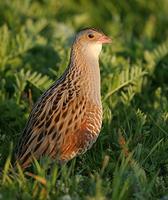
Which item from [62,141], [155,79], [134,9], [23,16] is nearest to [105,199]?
[62,141]

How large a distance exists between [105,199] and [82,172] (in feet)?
3.02

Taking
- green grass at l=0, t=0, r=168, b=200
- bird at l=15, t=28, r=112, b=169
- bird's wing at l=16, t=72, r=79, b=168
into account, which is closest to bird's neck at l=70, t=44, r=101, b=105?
bird at l=15, t=28, r=112, b=169

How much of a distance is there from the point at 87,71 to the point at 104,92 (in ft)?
3.98

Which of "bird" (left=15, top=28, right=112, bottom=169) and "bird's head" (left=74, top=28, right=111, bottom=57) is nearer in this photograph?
"bird" (left=15, top=28, right=112, bottom=169)

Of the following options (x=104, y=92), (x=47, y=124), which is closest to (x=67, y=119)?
(x=47, y=124)

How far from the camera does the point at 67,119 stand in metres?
5.38

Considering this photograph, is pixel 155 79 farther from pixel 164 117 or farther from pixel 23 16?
pixel 23 16

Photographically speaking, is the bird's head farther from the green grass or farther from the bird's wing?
the green grass

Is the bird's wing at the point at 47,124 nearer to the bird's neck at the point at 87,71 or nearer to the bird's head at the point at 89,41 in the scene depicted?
the bird's neck at the point at 87,71

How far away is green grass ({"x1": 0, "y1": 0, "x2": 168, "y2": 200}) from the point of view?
4.73 meters

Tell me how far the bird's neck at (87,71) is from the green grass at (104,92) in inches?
16.0

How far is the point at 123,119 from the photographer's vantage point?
6.42 meters

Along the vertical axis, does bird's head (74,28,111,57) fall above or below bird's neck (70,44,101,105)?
above

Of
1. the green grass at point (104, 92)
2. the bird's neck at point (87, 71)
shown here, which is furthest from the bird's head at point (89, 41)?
the green grass at point (104, 92)
